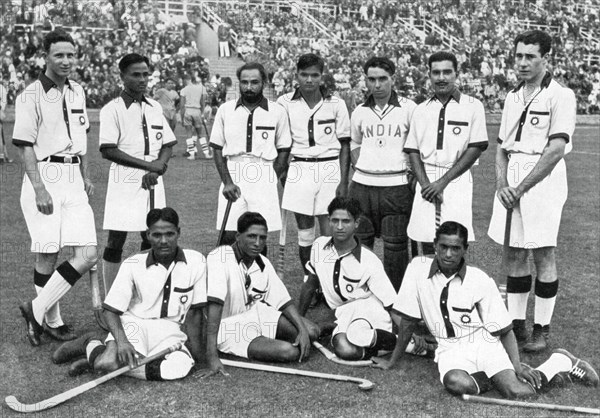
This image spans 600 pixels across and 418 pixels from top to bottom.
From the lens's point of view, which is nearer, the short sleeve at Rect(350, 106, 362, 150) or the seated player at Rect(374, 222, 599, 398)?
the seated player at Rect(374, 222, 599, 398)

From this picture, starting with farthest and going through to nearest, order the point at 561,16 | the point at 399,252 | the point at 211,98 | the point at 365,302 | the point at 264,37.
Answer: the point at 561,16
the point at 264,37
the point at 211,98
the point at 399,252
the point at 365,302

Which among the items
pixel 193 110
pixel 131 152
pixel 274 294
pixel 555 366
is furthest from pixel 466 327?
pixel 193 110

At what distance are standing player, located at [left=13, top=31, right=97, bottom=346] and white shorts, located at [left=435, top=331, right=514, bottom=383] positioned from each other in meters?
2.81

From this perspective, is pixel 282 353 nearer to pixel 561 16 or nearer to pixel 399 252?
pixel 399 252

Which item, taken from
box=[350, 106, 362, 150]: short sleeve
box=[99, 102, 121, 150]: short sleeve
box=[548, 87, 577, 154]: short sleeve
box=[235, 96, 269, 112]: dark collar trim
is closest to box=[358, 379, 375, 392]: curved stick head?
box=[548, 87, 577, 154]: short sleeve

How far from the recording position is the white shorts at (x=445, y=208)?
20.0ft

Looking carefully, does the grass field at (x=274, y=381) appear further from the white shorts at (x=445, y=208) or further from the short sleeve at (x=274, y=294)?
the white shorts at (x=445, y=208)

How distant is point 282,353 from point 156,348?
0.90m

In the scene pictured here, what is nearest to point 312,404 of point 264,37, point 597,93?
point 264,37

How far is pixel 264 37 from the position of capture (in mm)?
30922

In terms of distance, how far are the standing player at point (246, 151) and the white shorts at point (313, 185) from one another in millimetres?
377

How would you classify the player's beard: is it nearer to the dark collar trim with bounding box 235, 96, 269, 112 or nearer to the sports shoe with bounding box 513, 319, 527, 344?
the dark collar trim with bounding box 235, 96, 269, 112

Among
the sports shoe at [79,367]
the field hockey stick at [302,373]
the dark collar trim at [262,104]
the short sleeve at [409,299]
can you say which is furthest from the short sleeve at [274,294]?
the dark collar trim at [262,104]

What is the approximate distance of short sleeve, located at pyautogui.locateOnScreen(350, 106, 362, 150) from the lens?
6711 mm
